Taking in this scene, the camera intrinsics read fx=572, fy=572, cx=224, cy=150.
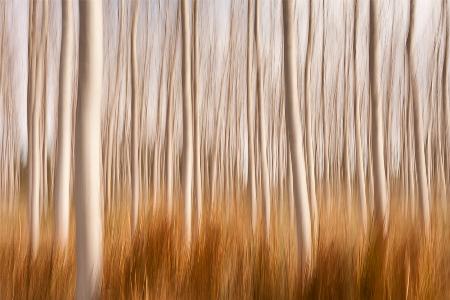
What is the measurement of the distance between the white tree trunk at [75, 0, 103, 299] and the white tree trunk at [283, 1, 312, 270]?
1.11 metres

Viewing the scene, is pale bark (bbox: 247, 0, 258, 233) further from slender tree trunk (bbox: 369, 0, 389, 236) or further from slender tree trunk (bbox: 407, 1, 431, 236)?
slender tree trunk (bbox: 369, 0, 389, 236)

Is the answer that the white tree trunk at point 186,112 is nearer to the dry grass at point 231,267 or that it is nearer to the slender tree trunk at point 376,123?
the slender tree trunk at point 376,123

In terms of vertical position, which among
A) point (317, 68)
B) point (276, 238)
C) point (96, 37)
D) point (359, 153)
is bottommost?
point (276, 238)

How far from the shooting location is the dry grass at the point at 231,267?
1753 mm

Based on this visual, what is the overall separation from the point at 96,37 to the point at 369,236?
42.4 inches

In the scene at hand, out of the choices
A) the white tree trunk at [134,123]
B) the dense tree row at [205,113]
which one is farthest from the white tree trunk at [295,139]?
the white tree trunk at [134,123]

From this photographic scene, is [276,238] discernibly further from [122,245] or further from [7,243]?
[7,243]

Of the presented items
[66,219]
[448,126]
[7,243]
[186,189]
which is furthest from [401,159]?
[7,243]

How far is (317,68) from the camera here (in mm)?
6871

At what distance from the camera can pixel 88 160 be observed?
1.67m

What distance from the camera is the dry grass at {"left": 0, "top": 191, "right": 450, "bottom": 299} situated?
1.75 m

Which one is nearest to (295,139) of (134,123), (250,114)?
(134,123)

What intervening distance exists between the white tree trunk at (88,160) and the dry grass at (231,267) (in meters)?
0.07

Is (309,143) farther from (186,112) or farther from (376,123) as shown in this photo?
(186,112)
